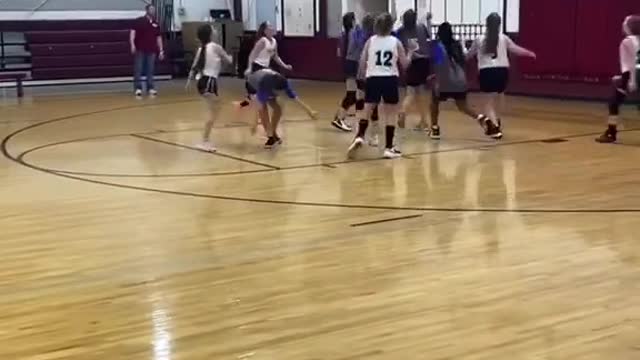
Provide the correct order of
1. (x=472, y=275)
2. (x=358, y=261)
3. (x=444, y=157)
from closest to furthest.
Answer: (x=472, y=275)
(x=358, y=261)
(x=444, y=157)

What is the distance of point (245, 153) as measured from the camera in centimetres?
1217

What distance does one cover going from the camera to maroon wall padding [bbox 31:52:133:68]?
931 inches

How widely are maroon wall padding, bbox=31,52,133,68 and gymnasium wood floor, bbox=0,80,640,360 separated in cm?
1084

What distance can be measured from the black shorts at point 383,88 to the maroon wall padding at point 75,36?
47.4ft

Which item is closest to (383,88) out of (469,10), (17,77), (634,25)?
(634,25)

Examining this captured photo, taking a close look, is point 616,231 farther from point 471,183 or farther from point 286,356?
point 286,356

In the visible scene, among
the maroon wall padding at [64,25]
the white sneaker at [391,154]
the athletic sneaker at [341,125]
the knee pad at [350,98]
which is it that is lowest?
the athletic sneaker at [341,125]

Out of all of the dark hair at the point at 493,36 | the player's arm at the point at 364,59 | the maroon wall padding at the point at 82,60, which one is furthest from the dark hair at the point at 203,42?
the maroon wall padding at the point at 82,60

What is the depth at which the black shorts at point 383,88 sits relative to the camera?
11227 mm

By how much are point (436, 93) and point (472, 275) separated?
686 centimetres

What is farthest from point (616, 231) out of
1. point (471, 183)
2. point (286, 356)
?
point (286, 356)

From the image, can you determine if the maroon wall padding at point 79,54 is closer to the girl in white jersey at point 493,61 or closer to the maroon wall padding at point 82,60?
the maroon wall padding at point 82,60

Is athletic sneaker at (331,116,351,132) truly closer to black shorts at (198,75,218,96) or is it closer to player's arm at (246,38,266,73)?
player's arm at (246,38,266,73)

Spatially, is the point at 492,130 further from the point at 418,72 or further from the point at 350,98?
the point at 350,98
